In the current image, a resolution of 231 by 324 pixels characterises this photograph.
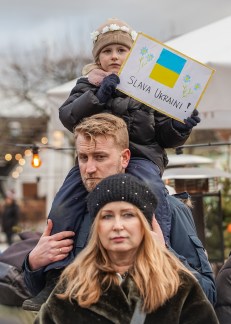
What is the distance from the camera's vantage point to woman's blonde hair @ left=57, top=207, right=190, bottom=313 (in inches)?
123

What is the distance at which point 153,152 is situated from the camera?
4000 mm

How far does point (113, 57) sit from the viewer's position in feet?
13.2

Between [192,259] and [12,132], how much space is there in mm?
30583

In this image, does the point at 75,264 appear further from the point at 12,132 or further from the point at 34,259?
the point at 12,132

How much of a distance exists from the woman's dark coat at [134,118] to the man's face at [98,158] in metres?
0.23

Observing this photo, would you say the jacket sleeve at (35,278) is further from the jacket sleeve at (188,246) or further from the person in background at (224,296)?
the person in background at (224,296)

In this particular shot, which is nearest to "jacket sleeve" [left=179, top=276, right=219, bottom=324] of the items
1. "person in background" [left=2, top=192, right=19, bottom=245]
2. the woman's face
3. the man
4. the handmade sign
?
the woman's face

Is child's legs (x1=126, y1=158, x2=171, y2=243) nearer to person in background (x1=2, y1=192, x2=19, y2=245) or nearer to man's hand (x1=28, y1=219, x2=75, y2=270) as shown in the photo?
man's hand (x1=28, y1=219, x2=75, y2=270)

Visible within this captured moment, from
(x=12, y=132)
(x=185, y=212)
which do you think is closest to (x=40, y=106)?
(x=12, y=132)

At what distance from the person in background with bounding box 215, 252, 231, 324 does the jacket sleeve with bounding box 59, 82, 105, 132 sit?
106 cm

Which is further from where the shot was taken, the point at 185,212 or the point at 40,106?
the point at 40,106

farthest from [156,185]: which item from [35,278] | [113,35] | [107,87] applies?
[113,35]

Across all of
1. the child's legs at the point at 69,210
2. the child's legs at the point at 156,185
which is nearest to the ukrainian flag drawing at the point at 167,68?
the child's legs at the point at 156,185

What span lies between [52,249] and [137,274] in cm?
68
